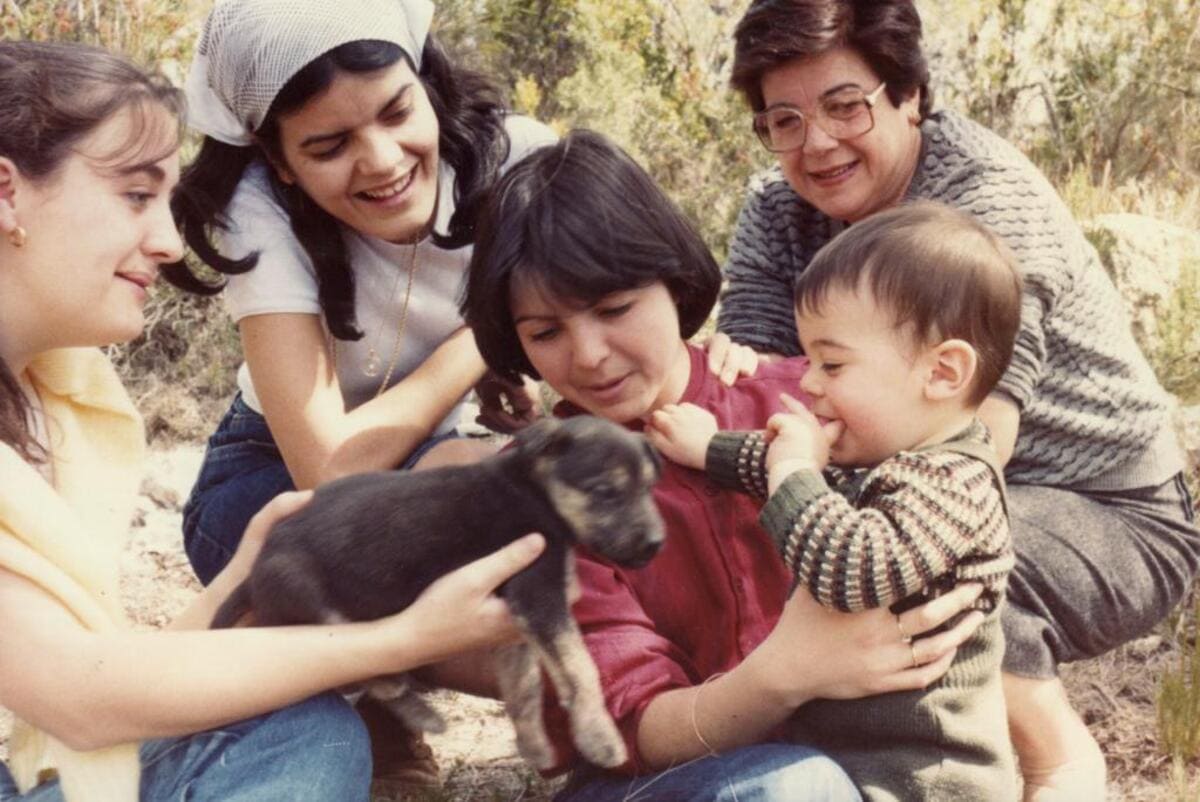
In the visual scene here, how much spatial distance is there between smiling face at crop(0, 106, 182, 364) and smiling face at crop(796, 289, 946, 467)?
4.47 feet

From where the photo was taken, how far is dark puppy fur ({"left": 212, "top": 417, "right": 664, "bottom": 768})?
7.89 feet

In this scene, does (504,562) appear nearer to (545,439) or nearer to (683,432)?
(545,439)

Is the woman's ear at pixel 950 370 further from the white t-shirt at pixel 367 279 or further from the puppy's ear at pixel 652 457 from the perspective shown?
the white t-shirt at pixel 367 279

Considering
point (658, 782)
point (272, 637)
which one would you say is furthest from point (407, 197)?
point (658, 782)

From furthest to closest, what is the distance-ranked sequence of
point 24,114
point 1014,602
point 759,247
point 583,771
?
point 759,247
point 1014,602
point 583,771
point 24,114

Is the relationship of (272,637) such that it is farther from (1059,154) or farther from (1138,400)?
(1059,154)

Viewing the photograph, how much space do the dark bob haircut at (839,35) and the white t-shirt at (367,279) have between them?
2.13 ft

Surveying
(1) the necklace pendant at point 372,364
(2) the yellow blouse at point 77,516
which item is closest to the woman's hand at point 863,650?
(2) the yellow blouse at point 77,516

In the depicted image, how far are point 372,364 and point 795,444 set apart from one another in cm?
179

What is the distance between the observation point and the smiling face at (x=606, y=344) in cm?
281

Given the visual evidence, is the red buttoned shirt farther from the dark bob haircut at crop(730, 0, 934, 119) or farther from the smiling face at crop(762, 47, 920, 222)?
the dark bob haircut at crop(730, 0, 934, 119)

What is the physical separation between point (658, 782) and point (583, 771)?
0.64 feet

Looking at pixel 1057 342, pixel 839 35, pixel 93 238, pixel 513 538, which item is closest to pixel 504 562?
pixel 513 538

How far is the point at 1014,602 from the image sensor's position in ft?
11.0
